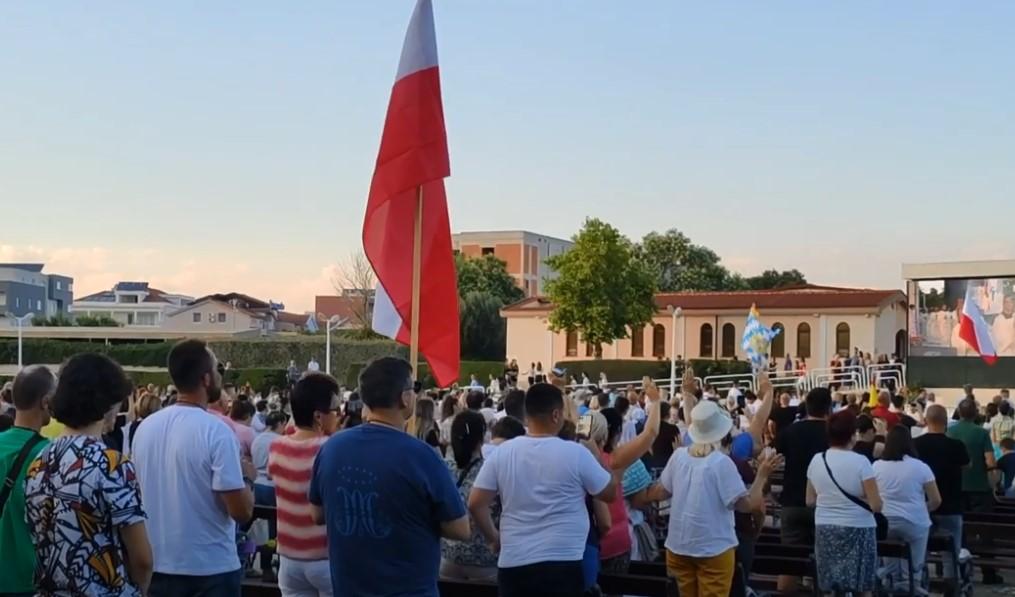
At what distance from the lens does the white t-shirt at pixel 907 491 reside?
334 inches

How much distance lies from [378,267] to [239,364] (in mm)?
46551

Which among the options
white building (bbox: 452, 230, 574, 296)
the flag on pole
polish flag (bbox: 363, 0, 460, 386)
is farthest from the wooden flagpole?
white building (bbox: 452, 230, 574, 296)

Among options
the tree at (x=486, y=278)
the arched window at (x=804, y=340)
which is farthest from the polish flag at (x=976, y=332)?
the tree at (x=486, y=278)

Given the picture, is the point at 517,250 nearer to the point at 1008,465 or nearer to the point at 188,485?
the point at 1008,465

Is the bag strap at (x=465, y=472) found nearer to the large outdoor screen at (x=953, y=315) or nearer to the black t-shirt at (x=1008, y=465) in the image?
the black t-shirt at (x=1008, y=465)

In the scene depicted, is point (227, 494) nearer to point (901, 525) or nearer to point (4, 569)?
point (4, 569)

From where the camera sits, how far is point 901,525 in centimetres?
851

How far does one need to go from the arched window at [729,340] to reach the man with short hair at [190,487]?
46.8 m

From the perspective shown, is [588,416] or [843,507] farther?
[843,507]

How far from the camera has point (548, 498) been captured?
16.9 feet

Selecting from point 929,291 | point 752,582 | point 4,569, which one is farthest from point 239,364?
point 4,569

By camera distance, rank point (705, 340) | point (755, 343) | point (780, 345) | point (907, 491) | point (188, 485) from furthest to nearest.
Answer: point (705, 340) → point (780, 345) → point (755, 343) → point (907, 491) → point (188, 485)

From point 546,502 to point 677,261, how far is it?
75240 mm

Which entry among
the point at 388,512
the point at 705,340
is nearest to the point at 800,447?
the point at 388,512
